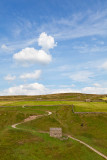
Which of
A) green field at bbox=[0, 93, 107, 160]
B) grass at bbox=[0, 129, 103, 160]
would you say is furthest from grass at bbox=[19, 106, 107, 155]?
grass at bbox=[0, 129, 103, 160]

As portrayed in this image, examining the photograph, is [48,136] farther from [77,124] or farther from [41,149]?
[77,124]

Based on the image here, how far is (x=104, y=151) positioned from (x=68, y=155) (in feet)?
36.2

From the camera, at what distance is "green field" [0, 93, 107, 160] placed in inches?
1478

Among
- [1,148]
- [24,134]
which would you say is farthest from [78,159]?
[24,134]

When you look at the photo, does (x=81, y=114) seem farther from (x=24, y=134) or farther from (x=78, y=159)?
(x=78, y=159)

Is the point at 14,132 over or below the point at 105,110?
below

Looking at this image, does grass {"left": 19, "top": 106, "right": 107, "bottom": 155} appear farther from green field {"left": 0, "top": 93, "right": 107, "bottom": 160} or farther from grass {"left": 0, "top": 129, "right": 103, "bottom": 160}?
grass {"left": 0, "top": 129, "right": 103, "bottom": 160}

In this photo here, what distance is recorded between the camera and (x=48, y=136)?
51.8m

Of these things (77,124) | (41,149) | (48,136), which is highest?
(77,124)

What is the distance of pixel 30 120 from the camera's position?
74688 mm

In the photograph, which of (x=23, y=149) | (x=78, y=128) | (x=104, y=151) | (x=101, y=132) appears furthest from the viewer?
(x=78, y=128)

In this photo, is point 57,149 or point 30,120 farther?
point 30,120

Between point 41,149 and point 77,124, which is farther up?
point 77,124

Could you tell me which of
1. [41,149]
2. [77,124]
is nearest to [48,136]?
[41,149]
